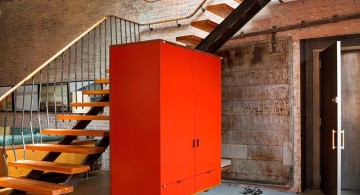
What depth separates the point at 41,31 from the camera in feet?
29.7

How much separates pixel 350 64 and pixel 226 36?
6.59ft

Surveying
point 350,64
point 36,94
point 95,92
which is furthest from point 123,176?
point 36,94

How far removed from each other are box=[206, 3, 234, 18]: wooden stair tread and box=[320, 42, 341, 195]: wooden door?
1.55m

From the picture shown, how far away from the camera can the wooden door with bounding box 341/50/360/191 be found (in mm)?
5445

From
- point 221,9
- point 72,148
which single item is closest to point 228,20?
point 221,9

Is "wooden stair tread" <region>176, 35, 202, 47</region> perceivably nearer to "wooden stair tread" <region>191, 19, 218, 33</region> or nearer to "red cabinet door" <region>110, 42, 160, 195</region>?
"wooden stair tread" <region>191, 19, 218, 33</region>

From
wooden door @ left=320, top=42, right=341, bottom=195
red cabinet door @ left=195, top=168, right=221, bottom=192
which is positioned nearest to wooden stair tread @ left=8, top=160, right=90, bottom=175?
red cabinet door @ left=195, top=168, right=221, bottom=192

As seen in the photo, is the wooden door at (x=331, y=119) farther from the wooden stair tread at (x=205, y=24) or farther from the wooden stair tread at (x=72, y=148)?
the wooden stair tread at (x=72, y=148)

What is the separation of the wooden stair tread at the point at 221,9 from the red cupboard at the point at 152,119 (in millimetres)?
1356

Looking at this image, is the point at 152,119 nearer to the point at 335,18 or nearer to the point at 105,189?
the point at 105,189

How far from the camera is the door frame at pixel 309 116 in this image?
5.59 meters

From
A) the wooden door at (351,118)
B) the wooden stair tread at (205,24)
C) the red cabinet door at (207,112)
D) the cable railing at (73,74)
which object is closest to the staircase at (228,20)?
the wooden stair tread at (205,24)

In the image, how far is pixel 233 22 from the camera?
5141 mm

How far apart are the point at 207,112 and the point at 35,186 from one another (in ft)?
7.15
